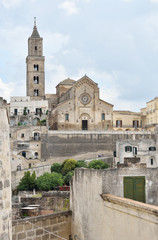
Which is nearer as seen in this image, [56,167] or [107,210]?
[107,210]

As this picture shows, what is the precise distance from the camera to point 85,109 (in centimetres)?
6031

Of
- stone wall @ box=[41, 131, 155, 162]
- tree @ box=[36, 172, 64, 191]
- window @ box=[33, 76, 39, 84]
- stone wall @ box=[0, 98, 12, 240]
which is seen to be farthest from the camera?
window @ box=[33, 76, 39, 84]

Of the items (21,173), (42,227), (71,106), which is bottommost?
(21,173)

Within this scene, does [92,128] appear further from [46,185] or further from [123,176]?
[123,176]

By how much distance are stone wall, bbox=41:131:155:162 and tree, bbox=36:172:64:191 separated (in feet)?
37.4

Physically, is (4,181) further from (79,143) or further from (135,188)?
(79,143)

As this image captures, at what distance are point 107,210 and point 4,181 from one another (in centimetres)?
401

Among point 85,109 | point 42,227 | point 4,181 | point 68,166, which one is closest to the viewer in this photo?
point 4,181

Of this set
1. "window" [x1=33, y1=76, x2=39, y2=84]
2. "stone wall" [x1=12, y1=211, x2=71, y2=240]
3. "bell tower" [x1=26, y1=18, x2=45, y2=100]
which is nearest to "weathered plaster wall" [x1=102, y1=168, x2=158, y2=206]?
"stone wall" [x1=12, y1=211, x2=71, y2=240]

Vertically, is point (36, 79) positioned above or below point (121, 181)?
above

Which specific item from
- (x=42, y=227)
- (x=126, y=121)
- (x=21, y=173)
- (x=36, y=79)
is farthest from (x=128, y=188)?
(x=36, y=79)

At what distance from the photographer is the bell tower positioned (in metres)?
72.4

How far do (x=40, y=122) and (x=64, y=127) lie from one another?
4.42m

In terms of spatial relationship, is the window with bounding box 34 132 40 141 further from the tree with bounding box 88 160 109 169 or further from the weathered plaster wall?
the weathered plaster wall
